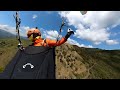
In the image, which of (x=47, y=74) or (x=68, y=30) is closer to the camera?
(x=47, y=74)

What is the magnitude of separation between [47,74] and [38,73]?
0.42 ft

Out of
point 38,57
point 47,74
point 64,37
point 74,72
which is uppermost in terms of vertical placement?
point 64,37

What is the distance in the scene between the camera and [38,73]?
10.0ft

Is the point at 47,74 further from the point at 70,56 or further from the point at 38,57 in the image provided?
the point at 70,56

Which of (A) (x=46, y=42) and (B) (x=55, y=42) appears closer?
(B) (x=55, y=42)

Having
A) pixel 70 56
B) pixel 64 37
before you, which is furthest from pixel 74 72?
pixel 64 37
